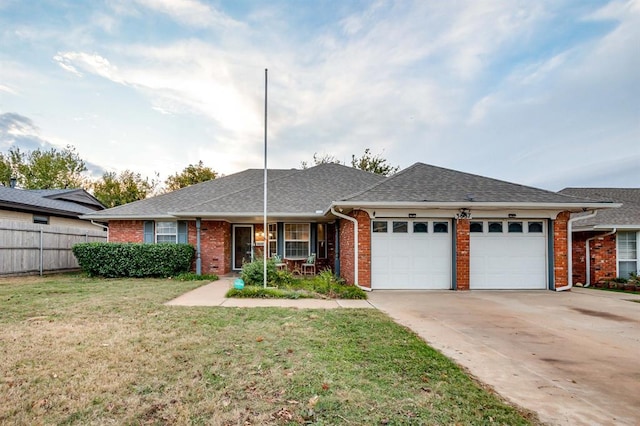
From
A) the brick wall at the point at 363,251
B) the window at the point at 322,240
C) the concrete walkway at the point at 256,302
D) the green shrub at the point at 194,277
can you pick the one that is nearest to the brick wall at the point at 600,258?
the brick wall at the point at 363,251

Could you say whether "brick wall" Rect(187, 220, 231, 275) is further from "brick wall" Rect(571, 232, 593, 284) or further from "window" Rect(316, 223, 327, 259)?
"brick wall" Rect(571, 232, 593, 284)

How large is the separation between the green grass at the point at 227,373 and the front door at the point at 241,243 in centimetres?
833

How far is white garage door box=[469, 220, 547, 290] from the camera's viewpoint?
9.81m

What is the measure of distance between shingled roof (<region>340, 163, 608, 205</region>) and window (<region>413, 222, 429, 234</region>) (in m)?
0.91

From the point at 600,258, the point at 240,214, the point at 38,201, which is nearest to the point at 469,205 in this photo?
the point at 600,258

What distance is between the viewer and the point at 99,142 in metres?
16.7

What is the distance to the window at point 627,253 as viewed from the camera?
11.4m

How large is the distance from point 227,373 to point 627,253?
14.7 metres

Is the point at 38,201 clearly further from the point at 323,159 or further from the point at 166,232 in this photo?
the point at 323,159

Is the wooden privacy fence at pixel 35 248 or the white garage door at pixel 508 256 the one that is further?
the wooden privacy fence at pixel 35 248

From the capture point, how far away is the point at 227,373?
339 cm

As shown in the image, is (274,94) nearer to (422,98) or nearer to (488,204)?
Result: (422,98)

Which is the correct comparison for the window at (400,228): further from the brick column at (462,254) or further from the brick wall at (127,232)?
the brick wall at (127,232)

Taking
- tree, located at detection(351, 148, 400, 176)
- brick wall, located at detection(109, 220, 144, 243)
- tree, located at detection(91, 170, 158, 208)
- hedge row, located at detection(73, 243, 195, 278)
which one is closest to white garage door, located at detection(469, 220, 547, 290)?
hedge row, located at detection(73, 243, 195, 278)
